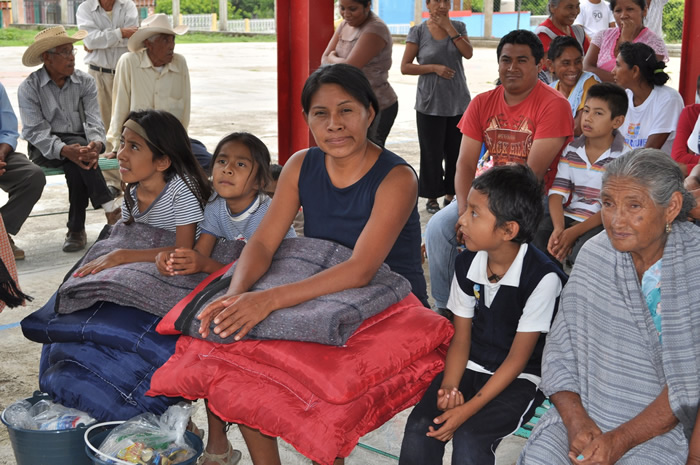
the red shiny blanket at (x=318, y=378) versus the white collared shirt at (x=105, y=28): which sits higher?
the white collared shirt at (x=105, y=28)

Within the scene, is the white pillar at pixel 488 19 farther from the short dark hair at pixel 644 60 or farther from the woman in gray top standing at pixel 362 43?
the short dark hair at pixel 644 60

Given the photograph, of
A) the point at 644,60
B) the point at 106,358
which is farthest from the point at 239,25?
the point at 106,358

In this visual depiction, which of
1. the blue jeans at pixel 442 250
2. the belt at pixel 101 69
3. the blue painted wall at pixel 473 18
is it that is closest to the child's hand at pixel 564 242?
the blue jeans at pixel 442 250

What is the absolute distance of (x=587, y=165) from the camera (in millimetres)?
3662

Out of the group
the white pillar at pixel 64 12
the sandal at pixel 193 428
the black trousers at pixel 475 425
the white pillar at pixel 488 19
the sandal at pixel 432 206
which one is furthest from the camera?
the white pillar at pixel 64 12

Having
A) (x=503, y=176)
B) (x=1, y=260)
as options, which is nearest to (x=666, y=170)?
(x=503, y=176)

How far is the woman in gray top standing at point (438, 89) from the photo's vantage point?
6273 millimetres

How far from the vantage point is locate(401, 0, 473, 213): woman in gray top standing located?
6273 mm

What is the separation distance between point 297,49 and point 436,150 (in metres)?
1.37

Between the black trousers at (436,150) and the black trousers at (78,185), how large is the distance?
97.4 inches

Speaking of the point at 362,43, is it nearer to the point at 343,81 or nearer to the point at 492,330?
the point at 343,81

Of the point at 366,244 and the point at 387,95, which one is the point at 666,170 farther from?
the point at 387,95

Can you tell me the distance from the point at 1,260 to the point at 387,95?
376 centimetres

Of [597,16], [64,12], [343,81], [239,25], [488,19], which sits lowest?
[343,81]
